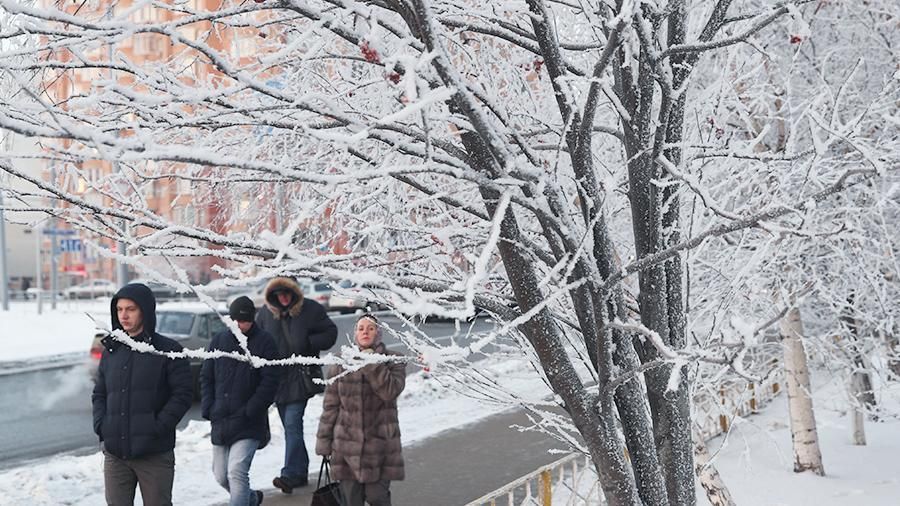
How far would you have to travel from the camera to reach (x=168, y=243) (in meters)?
2.64

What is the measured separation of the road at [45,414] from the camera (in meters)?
10.9

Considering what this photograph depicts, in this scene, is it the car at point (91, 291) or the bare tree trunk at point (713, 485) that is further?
the car at point (91, 291)

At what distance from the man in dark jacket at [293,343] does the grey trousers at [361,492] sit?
1416mm

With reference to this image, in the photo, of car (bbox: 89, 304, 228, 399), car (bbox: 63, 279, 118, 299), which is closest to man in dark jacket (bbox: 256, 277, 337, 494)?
car (bbox: 89, 304, 228, 399)

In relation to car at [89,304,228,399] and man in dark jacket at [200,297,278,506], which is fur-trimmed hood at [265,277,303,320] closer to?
man in dark jacket at [200,297,278,506]

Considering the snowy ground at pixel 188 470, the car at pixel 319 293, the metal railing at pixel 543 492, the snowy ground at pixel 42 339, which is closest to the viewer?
the metal railing at pixel 543 492

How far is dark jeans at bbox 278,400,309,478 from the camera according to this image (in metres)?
7.59

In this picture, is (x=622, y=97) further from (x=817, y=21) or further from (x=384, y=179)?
(x=817, y=21)

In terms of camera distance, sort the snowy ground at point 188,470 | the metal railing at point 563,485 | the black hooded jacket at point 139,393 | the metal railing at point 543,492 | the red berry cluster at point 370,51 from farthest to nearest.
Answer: the snowy ground at point 188,470, the metal railing at point 543,492, the metal railing at point 563,485, the black hooded jacket at point 139,393, the red berry cluster at point 370,51

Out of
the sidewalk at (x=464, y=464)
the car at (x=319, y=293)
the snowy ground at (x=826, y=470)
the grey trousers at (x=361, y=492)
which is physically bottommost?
the snowy ground at (x=826, y=470)

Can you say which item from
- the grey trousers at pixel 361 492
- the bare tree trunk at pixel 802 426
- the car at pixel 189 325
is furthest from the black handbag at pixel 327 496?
the car at pixel 189 325

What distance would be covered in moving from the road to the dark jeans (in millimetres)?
1353

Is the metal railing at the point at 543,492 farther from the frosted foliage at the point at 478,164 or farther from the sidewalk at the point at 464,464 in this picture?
the frosted foliage at the point at 478,164

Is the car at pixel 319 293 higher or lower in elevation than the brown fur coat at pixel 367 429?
higher
